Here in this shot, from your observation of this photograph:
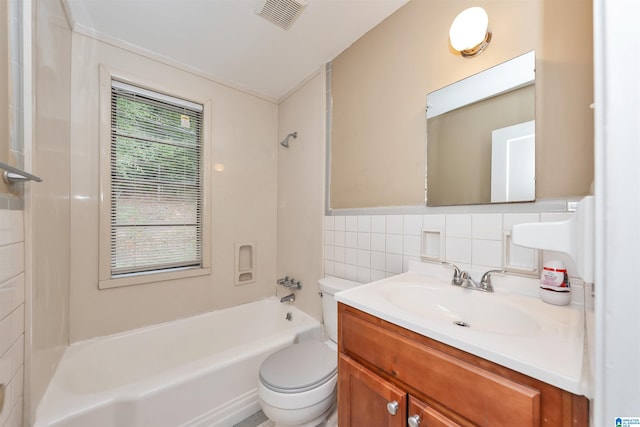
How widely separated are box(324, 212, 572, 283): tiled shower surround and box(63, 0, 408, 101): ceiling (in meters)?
→ 1.20

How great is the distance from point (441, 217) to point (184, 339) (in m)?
2.01

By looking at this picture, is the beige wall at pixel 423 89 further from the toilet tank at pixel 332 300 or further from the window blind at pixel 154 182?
the window blind at pixel 154 182

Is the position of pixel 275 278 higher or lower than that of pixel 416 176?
lower

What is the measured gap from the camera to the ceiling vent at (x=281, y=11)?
4.30 feet

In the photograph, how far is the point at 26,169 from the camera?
2.99 ft

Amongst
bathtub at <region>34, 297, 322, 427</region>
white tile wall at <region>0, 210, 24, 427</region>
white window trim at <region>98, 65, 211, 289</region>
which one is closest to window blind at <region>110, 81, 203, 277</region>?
white window trim at <region>98, 65, 211, 289</region>

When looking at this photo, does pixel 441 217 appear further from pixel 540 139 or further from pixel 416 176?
pixel 540 139

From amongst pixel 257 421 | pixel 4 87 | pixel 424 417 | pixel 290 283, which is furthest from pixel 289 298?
pixel 4 87

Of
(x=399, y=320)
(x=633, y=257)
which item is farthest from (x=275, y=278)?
(x=633, y=257)

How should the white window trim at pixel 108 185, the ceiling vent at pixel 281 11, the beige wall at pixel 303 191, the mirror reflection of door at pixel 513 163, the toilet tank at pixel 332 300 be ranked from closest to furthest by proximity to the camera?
the mirror reflection of door at pixel 513 163, the ceiling vent at pixel 281 11, the toilet tank at pixel 332 300, the white window trim at pixel 108 185, the beige wall at pixel 303 191

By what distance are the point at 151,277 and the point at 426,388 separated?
1898mm

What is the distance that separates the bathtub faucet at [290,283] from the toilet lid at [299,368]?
2.23 feet

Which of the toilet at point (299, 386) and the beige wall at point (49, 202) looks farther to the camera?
the toilet at point (299, 386)

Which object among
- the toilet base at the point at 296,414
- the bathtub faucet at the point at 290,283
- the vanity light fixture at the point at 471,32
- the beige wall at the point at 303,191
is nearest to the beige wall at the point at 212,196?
the beige wall at the point at 303,191
